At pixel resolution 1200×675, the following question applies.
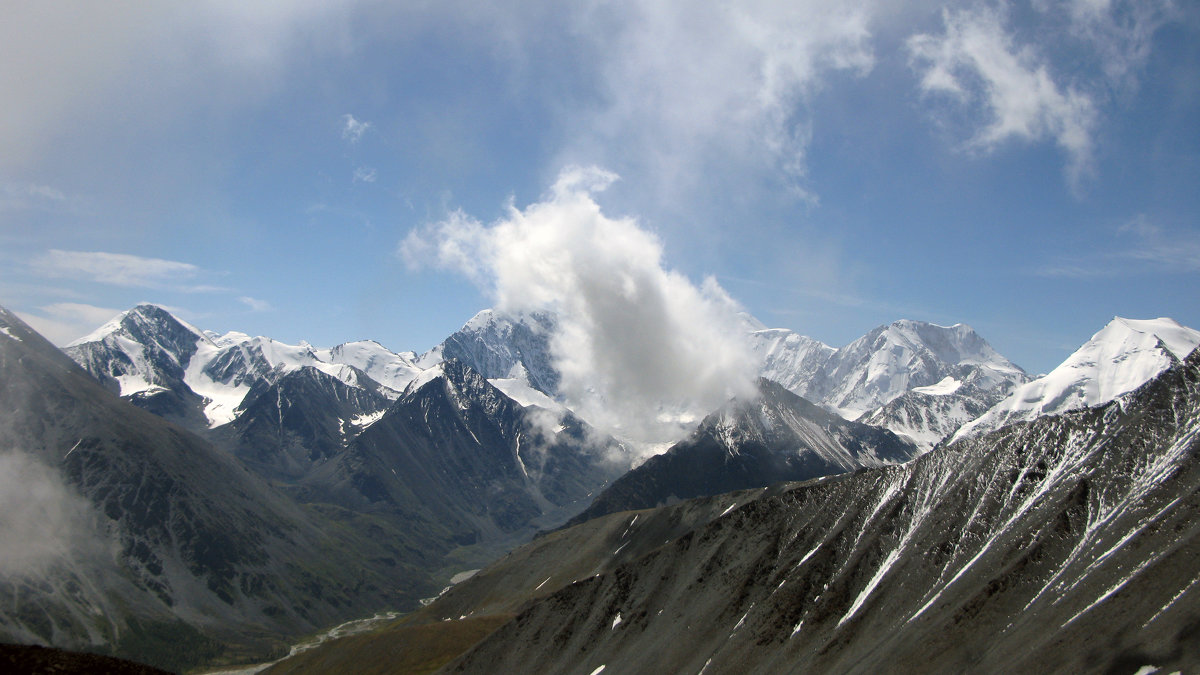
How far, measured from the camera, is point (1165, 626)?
78938 mm

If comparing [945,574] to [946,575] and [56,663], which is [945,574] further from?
[56,663]

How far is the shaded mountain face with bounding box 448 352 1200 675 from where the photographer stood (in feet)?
288

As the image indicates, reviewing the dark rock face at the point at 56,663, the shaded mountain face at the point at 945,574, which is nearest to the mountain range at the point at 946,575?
the shaded mountain face at the point at 945,574

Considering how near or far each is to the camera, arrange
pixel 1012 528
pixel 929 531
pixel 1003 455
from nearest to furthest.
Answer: pixel 1012 528, pixel 929 531, pixel 1003 455

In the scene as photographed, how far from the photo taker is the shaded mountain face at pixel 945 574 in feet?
288

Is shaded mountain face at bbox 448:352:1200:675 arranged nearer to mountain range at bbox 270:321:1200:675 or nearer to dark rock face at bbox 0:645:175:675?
mountain range at bbox 270:321:1200:675

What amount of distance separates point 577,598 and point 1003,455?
89.2m

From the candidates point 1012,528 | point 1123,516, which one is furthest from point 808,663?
point 1123,516

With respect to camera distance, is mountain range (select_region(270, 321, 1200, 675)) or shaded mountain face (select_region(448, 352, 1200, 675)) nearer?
mountain range (select_region(270, 321, 1200, 675))

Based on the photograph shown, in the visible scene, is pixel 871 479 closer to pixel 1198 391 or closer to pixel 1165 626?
pixel 1198 391

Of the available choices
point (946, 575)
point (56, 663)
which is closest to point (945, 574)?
point (946, 575)

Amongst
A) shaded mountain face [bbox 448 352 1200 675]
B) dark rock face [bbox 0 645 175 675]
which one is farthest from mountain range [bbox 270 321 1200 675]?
dark rock face [bbox 0 645 175 675]

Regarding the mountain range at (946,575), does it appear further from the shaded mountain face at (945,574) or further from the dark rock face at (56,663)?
the dark rock face at (56,663)

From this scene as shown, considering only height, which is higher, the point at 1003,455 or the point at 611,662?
the point at 1003,455
